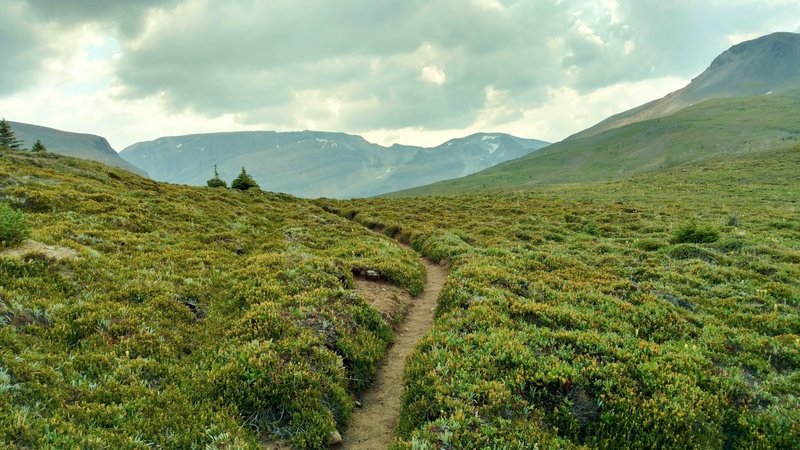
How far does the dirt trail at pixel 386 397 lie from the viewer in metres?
9.84

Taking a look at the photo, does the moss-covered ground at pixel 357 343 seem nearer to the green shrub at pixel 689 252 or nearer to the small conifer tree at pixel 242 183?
the green shrub at pixel 689 252

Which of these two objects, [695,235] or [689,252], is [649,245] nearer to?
[689,252]

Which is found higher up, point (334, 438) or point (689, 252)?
point (689, 252)

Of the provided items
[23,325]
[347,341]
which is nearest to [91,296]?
[23,325]

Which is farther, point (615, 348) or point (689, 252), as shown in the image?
point (689, 252)

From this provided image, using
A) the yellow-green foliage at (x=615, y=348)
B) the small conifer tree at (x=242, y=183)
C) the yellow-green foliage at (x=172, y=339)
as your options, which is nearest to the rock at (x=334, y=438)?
the yellow-green foliage at (x=172, y=339)

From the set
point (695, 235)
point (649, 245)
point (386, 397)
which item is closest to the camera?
point (386, 397)

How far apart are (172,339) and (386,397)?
19.9ft

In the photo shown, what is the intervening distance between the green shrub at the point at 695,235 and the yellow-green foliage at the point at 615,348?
3.3 inches

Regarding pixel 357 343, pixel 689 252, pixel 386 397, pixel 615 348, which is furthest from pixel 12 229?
pixel 689 252

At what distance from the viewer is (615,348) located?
12.2 meters

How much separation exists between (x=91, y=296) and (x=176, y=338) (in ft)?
10.8

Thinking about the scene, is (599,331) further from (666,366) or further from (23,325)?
(23,325)

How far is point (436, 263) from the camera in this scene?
2612 centimetres
